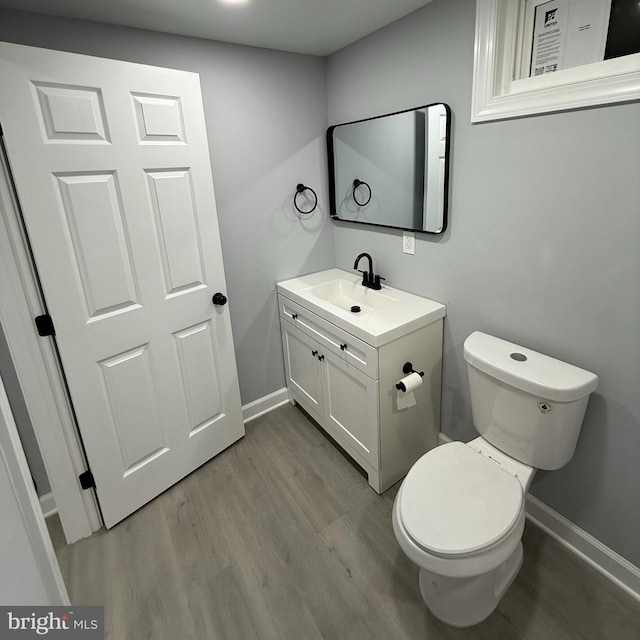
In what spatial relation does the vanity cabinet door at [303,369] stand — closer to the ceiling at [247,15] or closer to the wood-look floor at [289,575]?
the wood-look floor at [289,575]

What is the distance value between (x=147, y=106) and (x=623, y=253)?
1867mm

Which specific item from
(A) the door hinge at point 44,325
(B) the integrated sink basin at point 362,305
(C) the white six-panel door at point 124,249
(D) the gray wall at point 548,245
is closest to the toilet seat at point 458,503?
(D) the gray wall at point 548,245

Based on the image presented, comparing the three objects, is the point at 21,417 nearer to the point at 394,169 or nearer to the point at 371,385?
the point at 371,385

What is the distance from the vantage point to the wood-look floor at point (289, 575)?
1406mm

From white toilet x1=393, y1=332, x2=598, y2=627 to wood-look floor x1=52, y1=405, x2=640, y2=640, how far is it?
0.41 feet

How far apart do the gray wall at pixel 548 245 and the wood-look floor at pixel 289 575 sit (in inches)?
12.0

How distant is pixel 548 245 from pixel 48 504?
8.31 ft

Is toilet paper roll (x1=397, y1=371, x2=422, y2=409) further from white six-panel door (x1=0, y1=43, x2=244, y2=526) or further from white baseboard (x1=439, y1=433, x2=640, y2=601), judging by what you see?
white six-panel door (x1=0, y1=43, x2=244, y2=526)

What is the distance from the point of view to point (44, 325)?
1506 millimetres

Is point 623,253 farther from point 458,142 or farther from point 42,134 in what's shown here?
A: point 42,134

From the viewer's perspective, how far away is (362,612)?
4.77 feet

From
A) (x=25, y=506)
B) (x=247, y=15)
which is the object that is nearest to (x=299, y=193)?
(x=247, y=15)

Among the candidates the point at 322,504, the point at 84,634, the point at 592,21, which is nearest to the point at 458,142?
the point at 592,21

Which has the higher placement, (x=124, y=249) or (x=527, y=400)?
(x=124, y=249)
